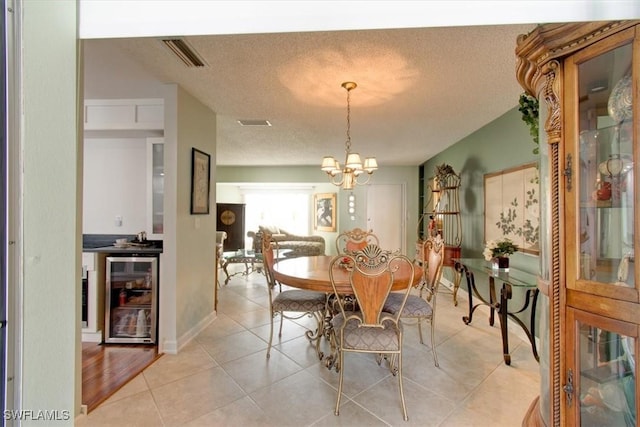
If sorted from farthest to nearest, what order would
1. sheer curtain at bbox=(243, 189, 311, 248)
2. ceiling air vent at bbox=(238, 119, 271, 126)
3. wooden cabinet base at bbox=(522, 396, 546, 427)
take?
1. sheer curtain at bbox=(243, 189, 311, 248)
2. ceiling air vent at bbox=(238, 119, 271, 126)
3. wooden cabinet base at bbox=(522, 396, 546, 427)

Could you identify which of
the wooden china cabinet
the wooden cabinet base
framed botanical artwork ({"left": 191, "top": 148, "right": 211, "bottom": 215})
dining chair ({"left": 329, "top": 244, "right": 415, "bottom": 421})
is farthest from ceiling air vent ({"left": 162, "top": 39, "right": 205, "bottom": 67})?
the wooden cabinet base

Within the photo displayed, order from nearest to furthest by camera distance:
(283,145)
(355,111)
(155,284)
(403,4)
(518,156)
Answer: (403,4), (155,284), (518,156), (355,111), (283,145)

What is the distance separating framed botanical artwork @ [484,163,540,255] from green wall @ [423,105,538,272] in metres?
0.10

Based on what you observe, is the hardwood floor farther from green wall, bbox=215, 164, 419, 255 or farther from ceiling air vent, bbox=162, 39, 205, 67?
green wall, bbox=215, 164, 419, 255

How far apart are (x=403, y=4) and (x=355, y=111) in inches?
100

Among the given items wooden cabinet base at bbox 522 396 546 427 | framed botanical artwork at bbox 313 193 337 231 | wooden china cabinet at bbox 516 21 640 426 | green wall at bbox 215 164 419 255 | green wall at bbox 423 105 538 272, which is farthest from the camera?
framed botanical artwork at bbox 313 193 337 231

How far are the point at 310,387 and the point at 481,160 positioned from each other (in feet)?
11.7

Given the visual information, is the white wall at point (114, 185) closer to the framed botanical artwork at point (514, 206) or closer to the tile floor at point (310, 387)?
the tile floor at point (310, 387)

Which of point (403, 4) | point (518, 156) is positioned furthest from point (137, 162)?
point (518, 156)

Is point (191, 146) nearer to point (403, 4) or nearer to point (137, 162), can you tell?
point (137, 162)

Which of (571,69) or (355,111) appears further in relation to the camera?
(355,111)

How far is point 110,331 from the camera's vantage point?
2.80 m

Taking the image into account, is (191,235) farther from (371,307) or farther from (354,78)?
(354,78)

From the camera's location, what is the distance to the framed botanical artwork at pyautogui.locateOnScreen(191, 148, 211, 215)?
2.93 metres
